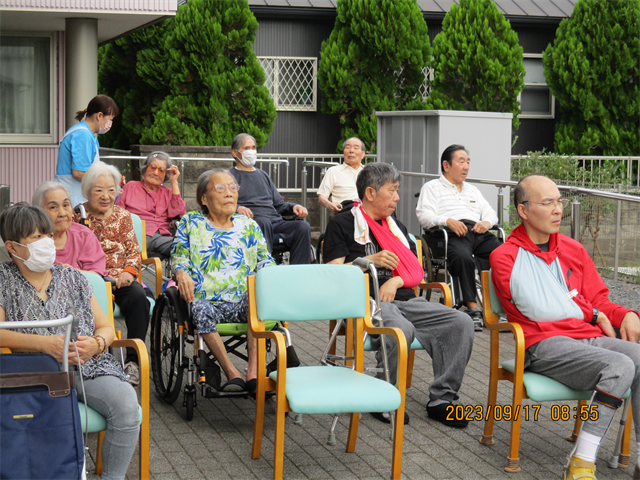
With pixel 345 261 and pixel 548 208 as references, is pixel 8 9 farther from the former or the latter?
pixel 548 208

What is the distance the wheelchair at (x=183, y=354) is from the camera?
14.7 feet

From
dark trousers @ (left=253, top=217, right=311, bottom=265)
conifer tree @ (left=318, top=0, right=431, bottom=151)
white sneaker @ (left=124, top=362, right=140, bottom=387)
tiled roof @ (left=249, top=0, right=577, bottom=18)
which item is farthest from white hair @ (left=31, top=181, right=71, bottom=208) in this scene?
tiled roof @ (left=249, top=0, right=577, bottom=18)

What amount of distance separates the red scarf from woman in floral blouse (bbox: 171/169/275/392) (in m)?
0.68

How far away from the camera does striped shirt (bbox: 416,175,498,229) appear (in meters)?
7.36

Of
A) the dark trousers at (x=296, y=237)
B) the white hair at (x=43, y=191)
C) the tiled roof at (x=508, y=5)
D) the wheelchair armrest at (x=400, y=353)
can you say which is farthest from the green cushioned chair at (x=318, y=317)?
the tiled roof at (x=508, y=5)

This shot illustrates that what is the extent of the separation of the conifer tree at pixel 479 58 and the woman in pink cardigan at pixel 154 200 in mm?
7931

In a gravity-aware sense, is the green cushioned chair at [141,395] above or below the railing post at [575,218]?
below

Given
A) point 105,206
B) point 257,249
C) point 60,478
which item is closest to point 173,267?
point 257,249

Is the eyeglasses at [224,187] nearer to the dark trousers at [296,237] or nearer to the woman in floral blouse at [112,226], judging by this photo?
the woman in floral blouse at [112,226]

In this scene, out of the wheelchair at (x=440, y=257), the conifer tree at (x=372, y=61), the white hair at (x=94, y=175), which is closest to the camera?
the white hair at (x=94, y=175)

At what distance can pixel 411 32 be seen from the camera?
44.9ft

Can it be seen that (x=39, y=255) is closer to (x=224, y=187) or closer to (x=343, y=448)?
(x=224, y=187)

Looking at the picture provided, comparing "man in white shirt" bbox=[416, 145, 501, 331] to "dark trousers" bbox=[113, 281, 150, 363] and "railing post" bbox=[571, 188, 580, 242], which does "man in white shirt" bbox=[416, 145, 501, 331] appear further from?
"dark trousers" bbox=[113, 281, 150, 363]

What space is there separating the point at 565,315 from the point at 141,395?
2.11 metres
